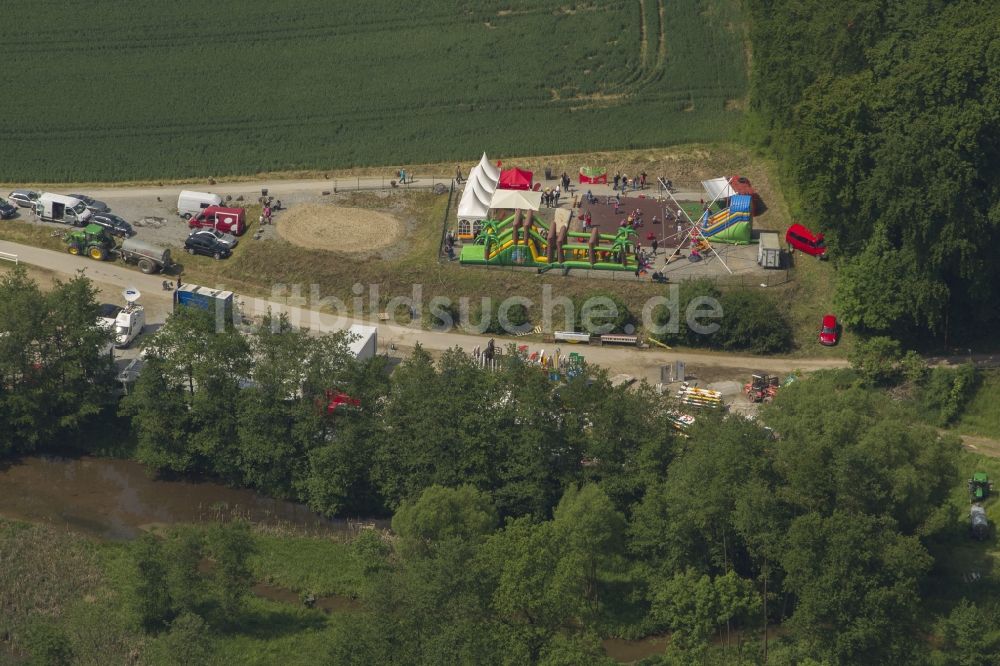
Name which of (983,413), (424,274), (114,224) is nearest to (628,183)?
(424,274)

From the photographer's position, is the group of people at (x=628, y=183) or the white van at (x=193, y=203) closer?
the white van at (x=193, y=203)

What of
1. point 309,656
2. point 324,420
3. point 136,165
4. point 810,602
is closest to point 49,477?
point 324,420

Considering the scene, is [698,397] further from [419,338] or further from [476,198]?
[476,198]

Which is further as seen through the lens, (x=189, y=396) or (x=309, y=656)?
(x=189, y=396)

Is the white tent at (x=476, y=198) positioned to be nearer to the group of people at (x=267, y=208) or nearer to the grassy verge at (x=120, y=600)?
the group of people at (x=267, y=208)

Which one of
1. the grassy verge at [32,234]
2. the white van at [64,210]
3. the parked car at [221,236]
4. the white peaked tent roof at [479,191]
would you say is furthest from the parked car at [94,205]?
→ the white peaked tent roof at [479,191]

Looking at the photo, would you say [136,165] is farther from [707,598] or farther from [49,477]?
[707,598]

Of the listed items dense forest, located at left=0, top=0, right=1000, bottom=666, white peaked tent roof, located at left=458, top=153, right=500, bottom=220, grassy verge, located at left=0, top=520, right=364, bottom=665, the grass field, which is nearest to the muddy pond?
dense forest, located at left=0, top=0, right=1000, bottom=666
